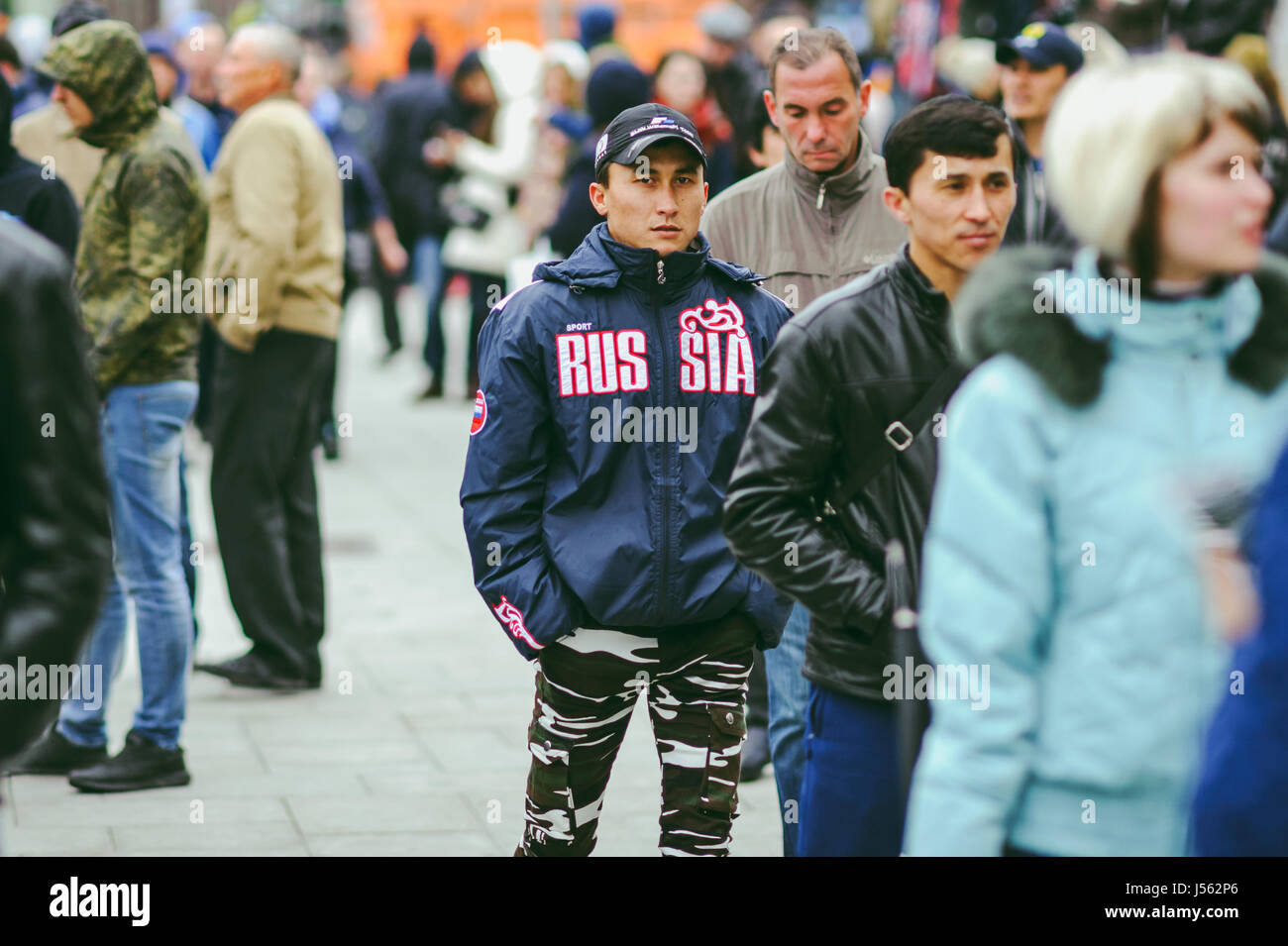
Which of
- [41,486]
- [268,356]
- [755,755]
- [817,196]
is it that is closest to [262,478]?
[268,356]

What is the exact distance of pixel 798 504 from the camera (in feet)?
11.2

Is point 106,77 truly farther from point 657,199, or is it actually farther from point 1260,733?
point 1260,733

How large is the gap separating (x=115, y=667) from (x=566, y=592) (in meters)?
2.74

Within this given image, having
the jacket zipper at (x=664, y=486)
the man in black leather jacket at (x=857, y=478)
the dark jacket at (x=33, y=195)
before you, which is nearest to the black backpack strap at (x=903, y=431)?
the man in black leather jacket at (x=857, y=478)

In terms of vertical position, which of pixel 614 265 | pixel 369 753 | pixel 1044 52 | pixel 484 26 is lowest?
pixel 369 753

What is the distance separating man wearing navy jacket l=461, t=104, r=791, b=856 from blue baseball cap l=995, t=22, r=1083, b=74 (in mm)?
2333

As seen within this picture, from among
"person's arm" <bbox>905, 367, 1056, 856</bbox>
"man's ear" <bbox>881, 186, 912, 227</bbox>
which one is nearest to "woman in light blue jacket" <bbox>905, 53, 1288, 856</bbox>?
"person's arm" <bbox>905, 367, 1056, 856</bbox>

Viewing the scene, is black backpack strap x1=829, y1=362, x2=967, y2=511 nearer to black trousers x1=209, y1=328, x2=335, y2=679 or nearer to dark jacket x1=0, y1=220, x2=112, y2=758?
dark jacket x1=0, y1=220, x2=112, y2=758

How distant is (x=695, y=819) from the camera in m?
4.00

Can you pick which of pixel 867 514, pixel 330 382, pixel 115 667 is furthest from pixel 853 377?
pixel 330 382

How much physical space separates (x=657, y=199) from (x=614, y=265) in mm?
167

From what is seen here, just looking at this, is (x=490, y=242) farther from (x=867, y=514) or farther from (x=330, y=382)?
(x=867, y=514)

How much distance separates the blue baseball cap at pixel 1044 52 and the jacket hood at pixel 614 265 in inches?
94.7
